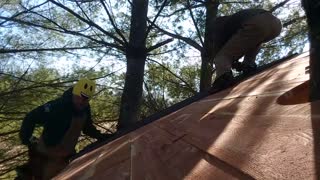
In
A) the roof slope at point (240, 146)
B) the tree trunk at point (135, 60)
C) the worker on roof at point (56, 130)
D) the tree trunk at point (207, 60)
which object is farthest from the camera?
the tree trunk at point (207, 60)

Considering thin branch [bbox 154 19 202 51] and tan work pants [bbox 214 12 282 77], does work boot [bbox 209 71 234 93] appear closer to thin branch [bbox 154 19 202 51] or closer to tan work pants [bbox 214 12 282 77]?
tan work pants [bbox 214 12 282 77]

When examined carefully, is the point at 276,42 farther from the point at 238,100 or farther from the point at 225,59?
the point at 238,100

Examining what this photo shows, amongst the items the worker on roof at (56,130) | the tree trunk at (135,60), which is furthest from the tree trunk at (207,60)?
the worker on roof at (56,130)

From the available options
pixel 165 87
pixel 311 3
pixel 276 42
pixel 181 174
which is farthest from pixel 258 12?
pixel 165 87

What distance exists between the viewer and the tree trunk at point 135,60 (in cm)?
591

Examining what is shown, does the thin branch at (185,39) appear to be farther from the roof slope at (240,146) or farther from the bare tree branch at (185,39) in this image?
the roof slope at (240,146)

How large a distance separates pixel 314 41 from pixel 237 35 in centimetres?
235

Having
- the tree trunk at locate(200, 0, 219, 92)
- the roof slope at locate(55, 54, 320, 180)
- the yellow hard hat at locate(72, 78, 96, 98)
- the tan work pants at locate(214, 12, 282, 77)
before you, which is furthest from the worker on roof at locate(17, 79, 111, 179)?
the tree trunk at locate(200, 0, 219, 92)

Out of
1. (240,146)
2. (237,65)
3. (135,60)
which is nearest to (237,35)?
(237,65)

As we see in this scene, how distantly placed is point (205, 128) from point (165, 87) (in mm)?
6761

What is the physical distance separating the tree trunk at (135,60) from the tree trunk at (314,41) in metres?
4.28

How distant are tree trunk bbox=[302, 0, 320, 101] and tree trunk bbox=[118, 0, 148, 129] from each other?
428 centimetres

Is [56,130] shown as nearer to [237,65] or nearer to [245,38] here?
[237,65]

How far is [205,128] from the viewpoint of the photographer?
2.20m
